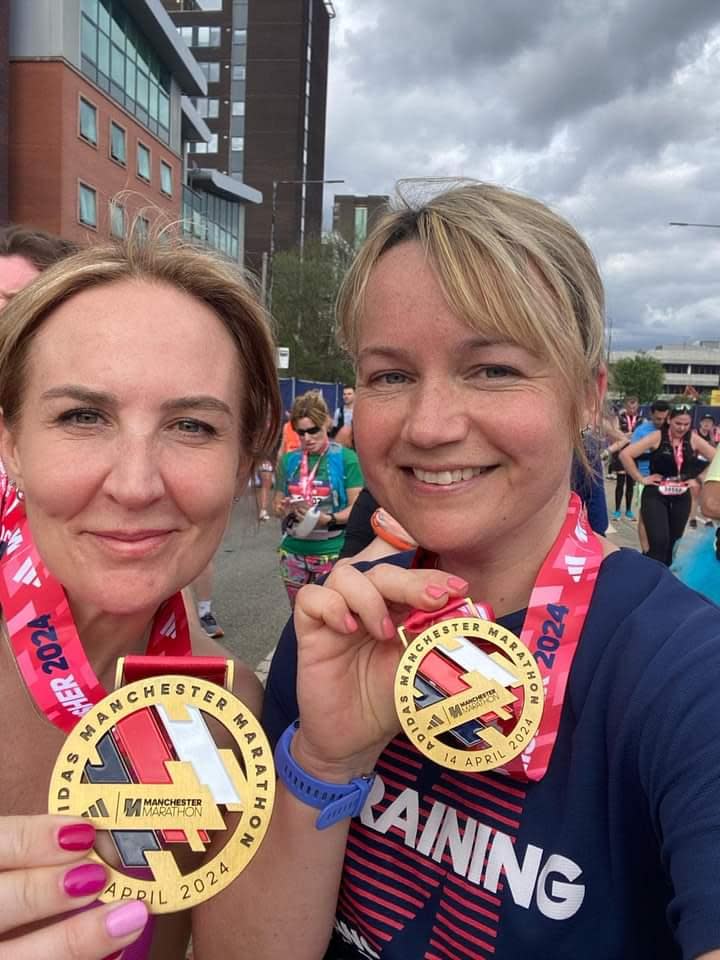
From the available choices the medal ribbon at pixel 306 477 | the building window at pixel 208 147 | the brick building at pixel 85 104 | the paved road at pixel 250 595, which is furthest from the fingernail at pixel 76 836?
the building window at pixel 208 147

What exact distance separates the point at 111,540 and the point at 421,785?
72cm

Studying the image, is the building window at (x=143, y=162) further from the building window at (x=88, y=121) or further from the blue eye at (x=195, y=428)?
the blue eye at (x=195, y=428)

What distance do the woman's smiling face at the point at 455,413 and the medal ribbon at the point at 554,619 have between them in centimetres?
11

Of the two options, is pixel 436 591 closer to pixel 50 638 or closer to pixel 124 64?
pixel 50 638

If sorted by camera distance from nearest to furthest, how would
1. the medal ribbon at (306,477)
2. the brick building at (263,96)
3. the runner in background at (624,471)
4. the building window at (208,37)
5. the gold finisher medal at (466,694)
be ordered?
Answer: the gold finisher medal at (466,694) → the medal ribbon at (306,477) → the runner in background at (624,471) → the brick building at (263,96) → the building window at (208,37)

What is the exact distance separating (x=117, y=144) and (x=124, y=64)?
3242 millimetres

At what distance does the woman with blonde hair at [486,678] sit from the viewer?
109 centimetres

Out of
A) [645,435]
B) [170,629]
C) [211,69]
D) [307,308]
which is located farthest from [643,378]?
[170,629]

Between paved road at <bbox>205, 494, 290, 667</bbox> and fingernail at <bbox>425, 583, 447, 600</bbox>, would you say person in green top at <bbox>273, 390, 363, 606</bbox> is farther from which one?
fingernail at <bbox>425, 583, 447, 600</bbox>

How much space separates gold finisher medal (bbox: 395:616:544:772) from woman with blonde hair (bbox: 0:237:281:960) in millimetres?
524

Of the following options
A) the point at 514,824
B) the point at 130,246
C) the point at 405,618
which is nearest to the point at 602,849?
the point at 514,824

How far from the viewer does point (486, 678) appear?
1100 mm

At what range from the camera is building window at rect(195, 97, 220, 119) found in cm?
6244

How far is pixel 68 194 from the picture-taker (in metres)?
25.3
